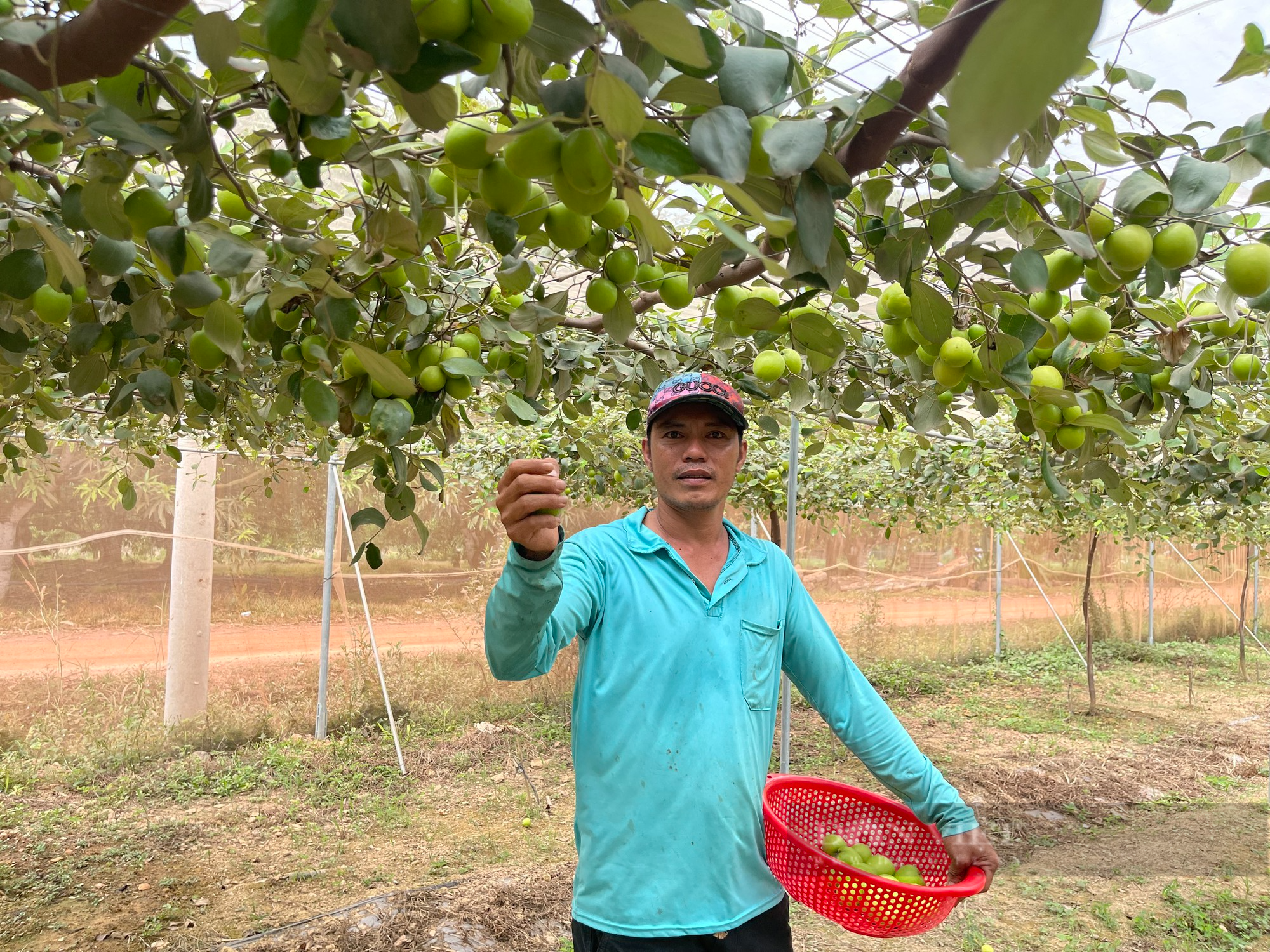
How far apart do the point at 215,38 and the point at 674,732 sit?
1.21 metres

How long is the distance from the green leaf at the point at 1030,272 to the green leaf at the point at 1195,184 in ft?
0.35

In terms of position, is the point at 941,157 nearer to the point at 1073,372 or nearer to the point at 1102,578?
the point at 1073,372

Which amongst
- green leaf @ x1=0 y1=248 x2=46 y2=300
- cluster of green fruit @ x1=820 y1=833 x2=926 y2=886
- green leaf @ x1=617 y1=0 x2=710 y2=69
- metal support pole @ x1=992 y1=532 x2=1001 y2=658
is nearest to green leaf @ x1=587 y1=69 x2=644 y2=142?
green leaf @ x1=617 y1=0 x2=710 y2=69

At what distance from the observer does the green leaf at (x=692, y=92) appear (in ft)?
1.72

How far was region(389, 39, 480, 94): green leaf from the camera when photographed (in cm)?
45

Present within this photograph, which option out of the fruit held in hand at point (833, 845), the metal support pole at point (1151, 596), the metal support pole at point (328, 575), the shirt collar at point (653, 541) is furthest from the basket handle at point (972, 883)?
the metal support pole at point (1151, 596)

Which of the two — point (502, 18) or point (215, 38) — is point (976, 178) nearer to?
point (502, 18)

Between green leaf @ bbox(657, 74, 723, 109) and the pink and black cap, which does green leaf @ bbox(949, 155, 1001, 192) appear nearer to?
green leaf @ bbox(657, 74, 723, 109)

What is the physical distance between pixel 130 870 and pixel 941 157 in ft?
13.9

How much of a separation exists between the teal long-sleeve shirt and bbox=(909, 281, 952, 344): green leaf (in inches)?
27.7

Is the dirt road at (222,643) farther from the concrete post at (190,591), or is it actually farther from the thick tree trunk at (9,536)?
the thick tree trunk at (9,536)

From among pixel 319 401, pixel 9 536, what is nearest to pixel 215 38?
pixel 319 401

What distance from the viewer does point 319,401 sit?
90 cm

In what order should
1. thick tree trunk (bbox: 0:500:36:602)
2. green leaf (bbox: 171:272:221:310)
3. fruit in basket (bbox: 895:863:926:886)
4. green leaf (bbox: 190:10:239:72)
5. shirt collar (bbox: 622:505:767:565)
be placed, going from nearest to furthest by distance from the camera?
1. green leaf (bbox: 190:10:239:72)
2. green leaf (bbox: 171:272:221:310)
3. shirt collar (bbox: 622:505:767:565)
4. fruit in basket (bbox: 895:863:926:886)
5. thick tree trunk (bbox: 0:500:36:602)
